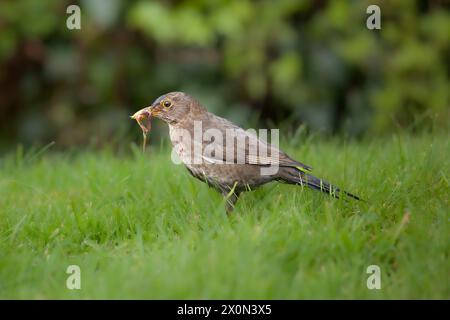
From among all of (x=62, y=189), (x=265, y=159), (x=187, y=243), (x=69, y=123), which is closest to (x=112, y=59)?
(x=69, y=123)

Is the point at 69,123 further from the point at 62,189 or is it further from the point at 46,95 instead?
the point at 62,189

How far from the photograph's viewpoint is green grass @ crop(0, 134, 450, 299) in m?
3.08

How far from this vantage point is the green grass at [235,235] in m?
3.08

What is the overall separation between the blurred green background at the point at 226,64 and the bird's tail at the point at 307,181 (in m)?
1.82

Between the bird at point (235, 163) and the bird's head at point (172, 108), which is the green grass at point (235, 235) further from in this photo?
the bird's head at point (172, 108)

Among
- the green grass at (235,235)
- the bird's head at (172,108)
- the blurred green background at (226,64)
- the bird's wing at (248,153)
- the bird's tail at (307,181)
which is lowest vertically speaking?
the green grass at (235,235)

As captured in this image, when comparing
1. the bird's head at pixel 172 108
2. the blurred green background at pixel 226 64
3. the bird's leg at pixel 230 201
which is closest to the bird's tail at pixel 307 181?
the bird's leg at pixel 230 201

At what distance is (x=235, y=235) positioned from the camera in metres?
3.38

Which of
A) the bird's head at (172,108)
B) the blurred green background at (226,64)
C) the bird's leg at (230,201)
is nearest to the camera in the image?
the bird's leg at (230,201)

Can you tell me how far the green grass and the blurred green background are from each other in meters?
1.65

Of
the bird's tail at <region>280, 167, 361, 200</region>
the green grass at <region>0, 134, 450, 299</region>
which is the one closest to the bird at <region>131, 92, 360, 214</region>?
the bird's tail at <region>280, 167, 361, 200</region>

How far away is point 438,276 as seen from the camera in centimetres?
304

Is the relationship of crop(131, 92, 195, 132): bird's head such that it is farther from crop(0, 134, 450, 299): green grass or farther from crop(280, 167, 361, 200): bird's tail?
crop(280, 167, 361, 200): bird's tail

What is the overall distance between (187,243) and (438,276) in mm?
1169
